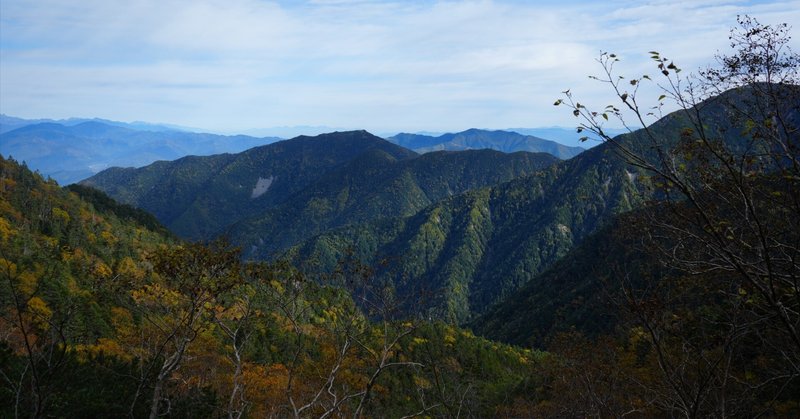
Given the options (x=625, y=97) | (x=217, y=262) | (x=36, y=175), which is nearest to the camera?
(x=625, y=97)

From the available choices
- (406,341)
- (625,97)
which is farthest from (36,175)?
(625,97)

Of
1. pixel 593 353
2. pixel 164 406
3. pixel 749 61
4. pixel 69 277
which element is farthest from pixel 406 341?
pixel 749 61

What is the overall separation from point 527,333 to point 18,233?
516ft

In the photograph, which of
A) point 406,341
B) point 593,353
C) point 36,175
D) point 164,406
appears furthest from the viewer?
point 36,175

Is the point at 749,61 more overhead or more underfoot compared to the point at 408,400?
more overhead

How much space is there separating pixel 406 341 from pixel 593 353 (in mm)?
80725

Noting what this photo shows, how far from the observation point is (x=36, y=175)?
14612cm

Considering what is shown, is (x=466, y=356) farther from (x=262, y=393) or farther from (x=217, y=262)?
(x=217, y=262)

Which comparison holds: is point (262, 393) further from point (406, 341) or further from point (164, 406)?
point (406, 341)

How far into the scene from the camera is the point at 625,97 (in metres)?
7.91

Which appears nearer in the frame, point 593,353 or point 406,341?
point 593,353

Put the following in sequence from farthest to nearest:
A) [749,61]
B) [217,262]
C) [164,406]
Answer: [164,406] < [217,262] < [749,61]

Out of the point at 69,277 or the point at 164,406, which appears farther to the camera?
the point at 69,277

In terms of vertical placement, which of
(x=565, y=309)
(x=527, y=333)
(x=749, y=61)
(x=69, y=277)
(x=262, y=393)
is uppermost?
(x=749, y=61)
